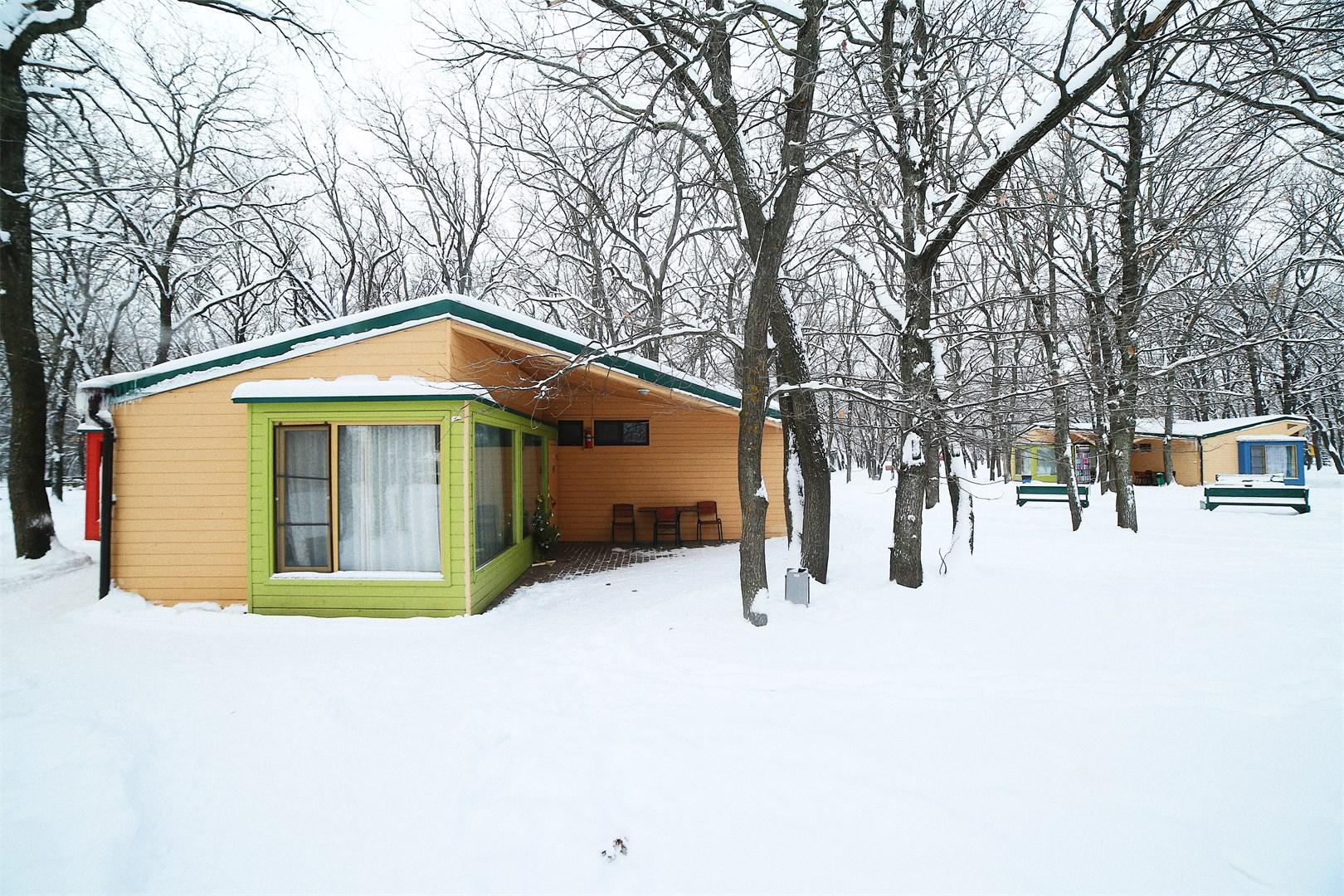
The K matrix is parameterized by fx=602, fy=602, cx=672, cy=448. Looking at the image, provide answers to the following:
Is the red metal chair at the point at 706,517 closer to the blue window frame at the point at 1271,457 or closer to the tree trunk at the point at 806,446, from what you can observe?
the tree trunk at the point at 806,446

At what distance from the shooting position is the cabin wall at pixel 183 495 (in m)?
6.48

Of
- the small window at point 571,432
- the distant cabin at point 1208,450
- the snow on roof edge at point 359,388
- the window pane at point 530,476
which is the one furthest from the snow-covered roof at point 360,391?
the distant cabin at point 1208,450

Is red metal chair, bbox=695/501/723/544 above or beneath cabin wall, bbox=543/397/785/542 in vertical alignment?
beneath

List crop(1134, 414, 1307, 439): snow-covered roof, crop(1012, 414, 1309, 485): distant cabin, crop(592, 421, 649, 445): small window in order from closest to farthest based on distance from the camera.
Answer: crop(592, 421, 649, 445): small window → crop(1012, 414, 1309, 485): distant cabin → crop(1134, 414, 1307, 439): snow-covered roof

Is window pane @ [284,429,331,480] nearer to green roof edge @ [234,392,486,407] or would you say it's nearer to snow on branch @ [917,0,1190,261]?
green roof edge @ [234,392,486,407]

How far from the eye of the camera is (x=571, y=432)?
11.2 m

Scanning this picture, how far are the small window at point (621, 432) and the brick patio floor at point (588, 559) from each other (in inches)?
75.6

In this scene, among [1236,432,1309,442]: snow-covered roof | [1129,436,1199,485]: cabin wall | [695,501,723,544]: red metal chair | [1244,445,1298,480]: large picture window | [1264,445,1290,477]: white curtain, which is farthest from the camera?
[1129,436,1199,485]: cabin wall

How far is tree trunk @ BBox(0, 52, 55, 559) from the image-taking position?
801 centimetres

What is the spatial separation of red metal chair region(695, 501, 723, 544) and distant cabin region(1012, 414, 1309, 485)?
1216 cm

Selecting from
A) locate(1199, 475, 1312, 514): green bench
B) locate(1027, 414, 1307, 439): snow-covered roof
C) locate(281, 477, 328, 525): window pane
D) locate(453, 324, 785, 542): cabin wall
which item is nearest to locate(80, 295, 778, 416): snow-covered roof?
locate(281, 477, 328, 525): window pane

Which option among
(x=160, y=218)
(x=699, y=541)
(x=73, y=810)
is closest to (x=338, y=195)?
(x=160, y=218)

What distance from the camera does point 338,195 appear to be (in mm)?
18641

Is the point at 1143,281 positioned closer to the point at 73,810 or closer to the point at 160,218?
the point at 73,810
